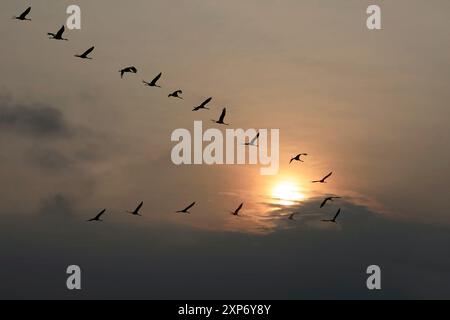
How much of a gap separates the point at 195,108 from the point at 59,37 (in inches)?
987

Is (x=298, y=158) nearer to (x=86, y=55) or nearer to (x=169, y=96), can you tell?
(x=169, y=96)

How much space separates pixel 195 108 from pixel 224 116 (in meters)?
7.14

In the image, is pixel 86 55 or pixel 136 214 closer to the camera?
pixel 86 55

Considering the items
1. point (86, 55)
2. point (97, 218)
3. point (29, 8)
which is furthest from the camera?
point (97, 218)

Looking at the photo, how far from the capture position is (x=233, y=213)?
543ft

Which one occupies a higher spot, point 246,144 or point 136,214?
point 246,144

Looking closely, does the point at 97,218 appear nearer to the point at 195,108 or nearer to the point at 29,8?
the point at 195,108

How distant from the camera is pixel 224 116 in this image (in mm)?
156875

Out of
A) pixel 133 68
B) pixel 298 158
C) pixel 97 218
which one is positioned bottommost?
pixel 97 218

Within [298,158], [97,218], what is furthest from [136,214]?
[298,158]

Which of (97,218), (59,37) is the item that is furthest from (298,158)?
(59,37)

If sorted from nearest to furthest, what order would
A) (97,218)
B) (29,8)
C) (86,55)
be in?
(29,8) → (86,55) → (97,218)

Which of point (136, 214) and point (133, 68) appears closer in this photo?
point (133, 68)

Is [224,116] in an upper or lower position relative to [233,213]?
upper
